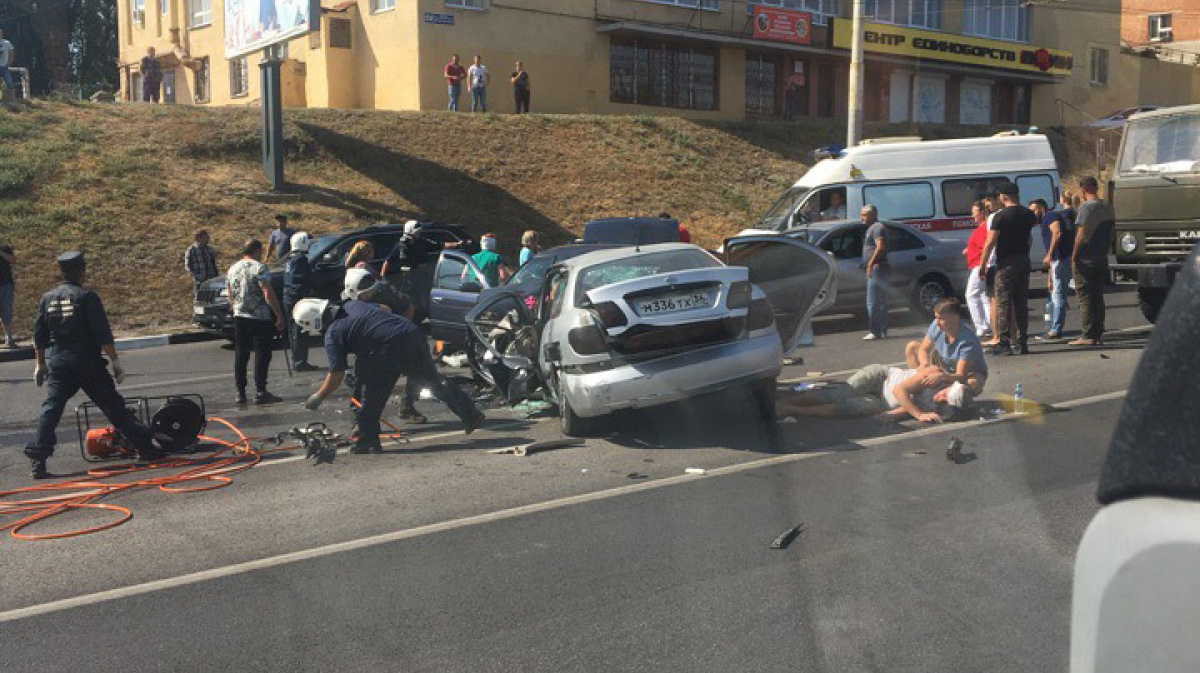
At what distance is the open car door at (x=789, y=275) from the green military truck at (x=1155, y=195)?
13.9ft

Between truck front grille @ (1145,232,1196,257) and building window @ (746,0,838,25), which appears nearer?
truck front grille @ (1145,232,1196,257)

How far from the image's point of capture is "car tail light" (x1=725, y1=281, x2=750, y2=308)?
349 inches

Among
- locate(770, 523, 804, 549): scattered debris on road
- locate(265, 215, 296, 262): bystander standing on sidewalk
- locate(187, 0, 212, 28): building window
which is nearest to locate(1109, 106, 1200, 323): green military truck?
locate(770, 523, 804, 549): scattered debris on road

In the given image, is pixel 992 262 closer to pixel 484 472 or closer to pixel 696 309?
pixel 696 309

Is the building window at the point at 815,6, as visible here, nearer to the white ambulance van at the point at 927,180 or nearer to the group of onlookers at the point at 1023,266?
the white ambulance van at the point at 927,180

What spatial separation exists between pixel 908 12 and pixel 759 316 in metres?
36.3

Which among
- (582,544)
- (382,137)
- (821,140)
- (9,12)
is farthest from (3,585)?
(9,12)

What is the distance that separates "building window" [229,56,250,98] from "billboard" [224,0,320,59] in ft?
34.2

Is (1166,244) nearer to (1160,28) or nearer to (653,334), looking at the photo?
(653,334)

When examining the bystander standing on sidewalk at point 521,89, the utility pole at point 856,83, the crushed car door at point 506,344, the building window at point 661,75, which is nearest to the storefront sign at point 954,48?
the building window at point 661,75

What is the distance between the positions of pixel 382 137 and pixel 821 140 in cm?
1487

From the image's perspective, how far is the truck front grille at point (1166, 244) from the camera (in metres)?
12.5

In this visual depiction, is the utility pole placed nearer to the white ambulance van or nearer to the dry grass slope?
the white ambulance van

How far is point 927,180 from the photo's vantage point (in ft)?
57.4
